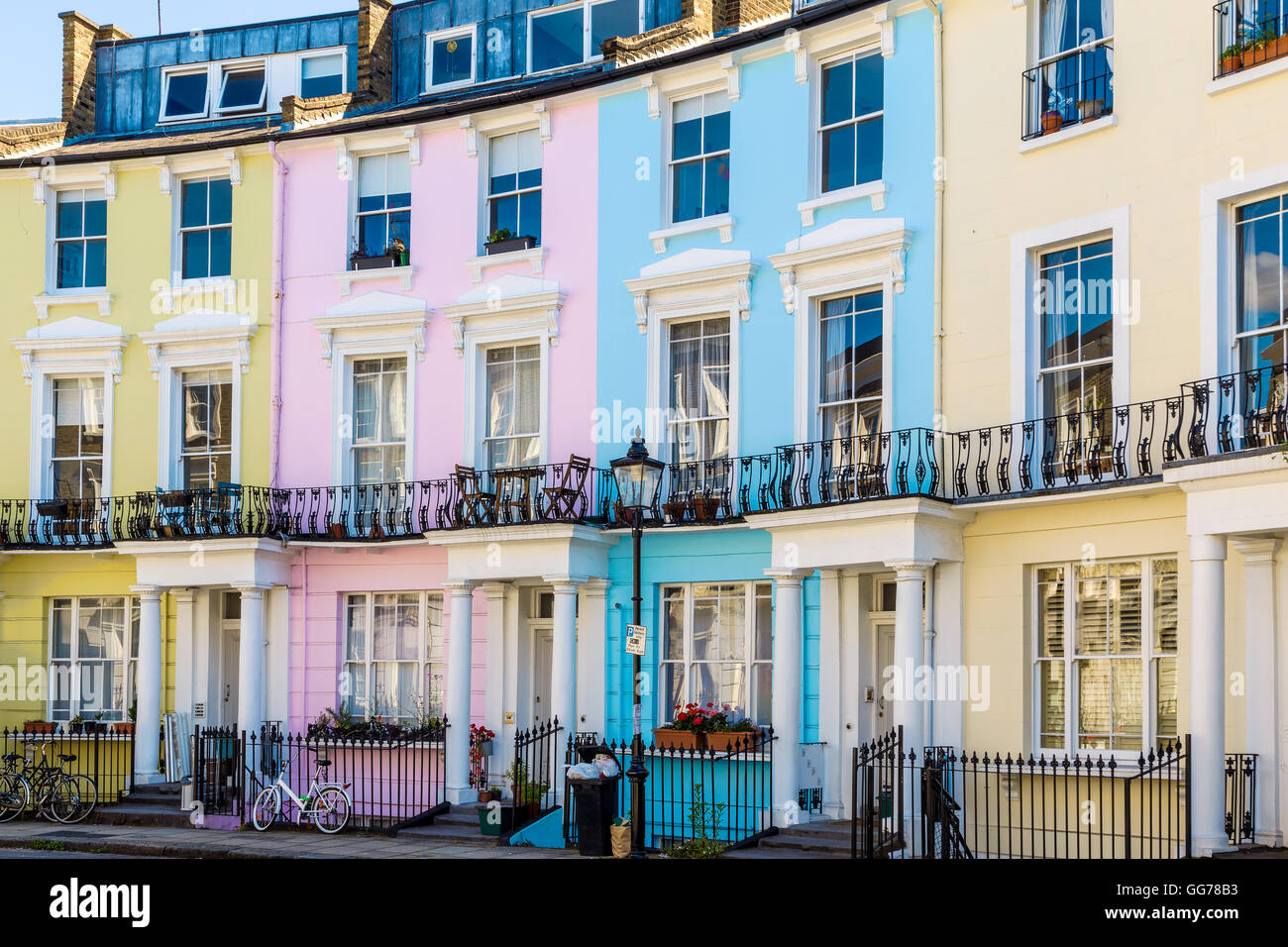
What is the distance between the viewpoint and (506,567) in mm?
18234

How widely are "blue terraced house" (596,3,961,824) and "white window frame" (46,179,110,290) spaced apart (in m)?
8.14

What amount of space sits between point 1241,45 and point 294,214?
12.9 m

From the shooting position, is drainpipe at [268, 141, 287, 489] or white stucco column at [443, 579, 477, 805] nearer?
white stucco column at [443, 579, 477, 805]

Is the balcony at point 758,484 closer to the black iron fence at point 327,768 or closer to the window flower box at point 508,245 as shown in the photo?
the black iron fence at point 327,768

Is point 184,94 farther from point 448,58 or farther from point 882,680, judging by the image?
point 882,680

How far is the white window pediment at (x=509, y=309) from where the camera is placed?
1905 cm

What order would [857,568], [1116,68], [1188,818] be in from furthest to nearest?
[857,568] → [1116,68] → [1188,818]

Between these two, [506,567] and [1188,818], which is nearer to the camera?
[1188,818]

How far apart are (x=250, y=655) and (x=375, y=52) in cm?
916

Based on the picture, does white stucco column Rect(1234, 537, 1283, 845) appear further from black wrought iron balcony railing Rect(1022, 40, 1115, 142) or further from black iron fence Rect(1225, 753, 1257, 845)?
black wrought iron balcony railing Rect(1022, 40, 1115, 142)

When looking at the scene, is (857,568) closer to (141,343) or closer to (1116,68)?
(1116,68)

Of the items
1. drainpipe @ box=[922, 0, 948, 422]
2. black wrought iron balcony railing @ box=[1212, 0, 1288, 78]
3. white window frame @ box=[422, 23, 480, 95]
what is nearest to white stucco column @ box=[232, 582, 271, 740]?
white window frame @ box=[422, 23, 480, 95]

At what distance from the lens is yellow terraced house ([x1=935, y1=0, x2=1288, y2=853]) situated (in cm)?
1266
